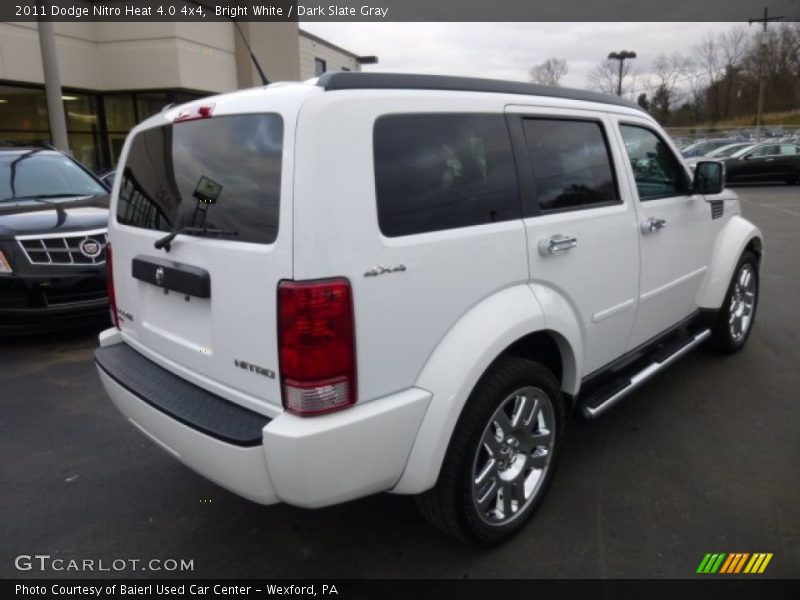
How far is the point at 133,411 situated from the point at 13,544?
854mm

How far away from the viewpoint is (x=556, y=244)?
2654mm

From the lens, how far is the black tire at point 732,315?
4461mm

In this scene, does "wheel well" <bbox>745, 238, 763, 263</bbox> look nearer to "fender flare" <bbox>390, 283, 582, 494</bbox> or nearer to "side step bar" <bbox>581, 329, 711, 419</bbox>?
"side step bar" <bbox>581, 329, 711, 419</bbox>

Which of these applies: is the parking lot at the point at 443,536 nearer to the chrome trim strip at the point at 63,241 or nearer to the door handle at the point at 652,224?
the door handle at the point at 652,224

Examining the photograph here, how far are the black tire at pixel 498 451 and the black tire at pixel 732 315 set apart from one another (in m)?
2.32

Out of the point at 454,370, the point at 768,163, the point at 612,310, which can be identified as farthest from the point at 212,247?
the point at 768,163

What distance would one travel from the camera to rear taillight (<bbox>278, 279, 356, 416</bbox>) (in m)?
1.93

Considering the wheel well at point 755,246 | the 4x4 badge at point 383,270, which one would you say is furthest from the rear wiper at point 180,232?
the wheel well at point 755,246

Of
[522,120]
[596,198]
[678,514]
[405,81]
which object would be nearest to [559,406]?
[678,514]

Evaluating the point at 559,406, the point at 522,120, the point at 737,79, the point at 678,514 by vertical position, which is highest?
the point at 737,79

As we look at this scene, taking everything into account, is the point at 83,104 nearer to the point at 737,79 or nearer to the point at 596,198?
the point at 596,198

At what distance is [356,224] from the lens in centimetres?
198

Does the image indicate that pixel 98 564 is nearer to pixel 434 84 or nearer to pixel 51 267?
pixel 434 84

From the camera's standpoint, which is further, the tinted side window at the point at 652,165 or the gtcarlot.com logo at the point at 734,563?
the tinted side window at the point at 652,165
